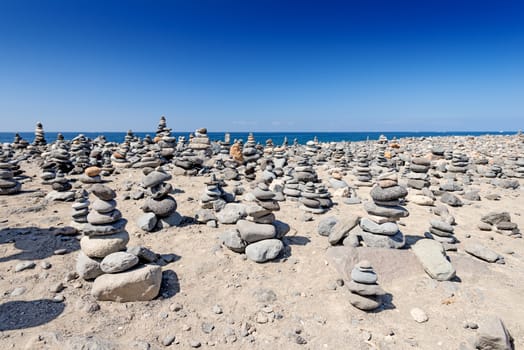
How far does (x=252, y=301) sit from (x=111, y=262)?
2540 millimetres

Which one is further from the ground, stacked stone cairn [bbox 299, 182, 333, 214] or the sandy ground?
stacked stone cairn [bbox 299, 182, 333, 214]

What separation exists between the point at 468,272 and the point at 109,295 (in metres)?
6.82

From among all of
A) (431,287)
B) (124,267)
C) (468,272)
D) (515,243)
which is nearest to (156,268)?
(124,267)

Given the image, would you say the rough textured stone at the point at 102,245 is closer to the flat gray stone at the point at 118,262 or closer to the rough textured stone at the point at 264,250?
the flat gray stone at the point at 118,262

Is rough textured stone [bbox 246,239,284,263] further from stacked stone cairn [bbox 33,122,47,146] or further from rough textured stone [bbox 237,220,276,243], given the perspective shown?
stacked stone cairn [bbox 33,122,47,146]

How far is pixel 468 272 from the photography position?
5.32 m

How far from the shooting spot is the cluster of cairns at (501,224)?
24.0 feet

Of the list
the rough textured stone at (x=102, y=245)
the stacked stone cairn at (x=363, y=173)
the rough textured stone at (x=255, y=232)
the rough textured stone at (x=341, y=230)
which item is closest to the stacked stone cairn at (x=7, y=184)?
the rough textured stone at (x=102, y=245)

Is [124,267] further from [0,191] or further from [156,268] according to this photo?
[0,191]

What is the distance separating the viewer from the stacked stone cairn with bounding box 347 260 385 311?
4.28m

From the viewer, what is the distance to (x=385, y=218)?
6.21 m

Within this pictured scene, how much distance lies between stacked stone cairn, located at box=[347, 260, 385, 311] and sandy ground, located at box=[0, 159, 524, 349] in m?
0.16

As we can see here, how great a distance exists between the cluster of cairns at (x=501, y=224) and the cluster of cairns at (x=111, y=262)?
29.4 ft

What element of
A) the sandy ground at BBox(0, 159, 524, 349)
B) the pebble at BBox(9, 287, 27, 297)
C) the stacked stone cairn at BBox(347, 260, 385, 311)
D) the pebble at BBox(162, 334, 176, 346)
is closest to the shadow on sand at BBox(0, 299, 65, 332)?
the sandy ground at BBox(0, 159, 524, 349)
